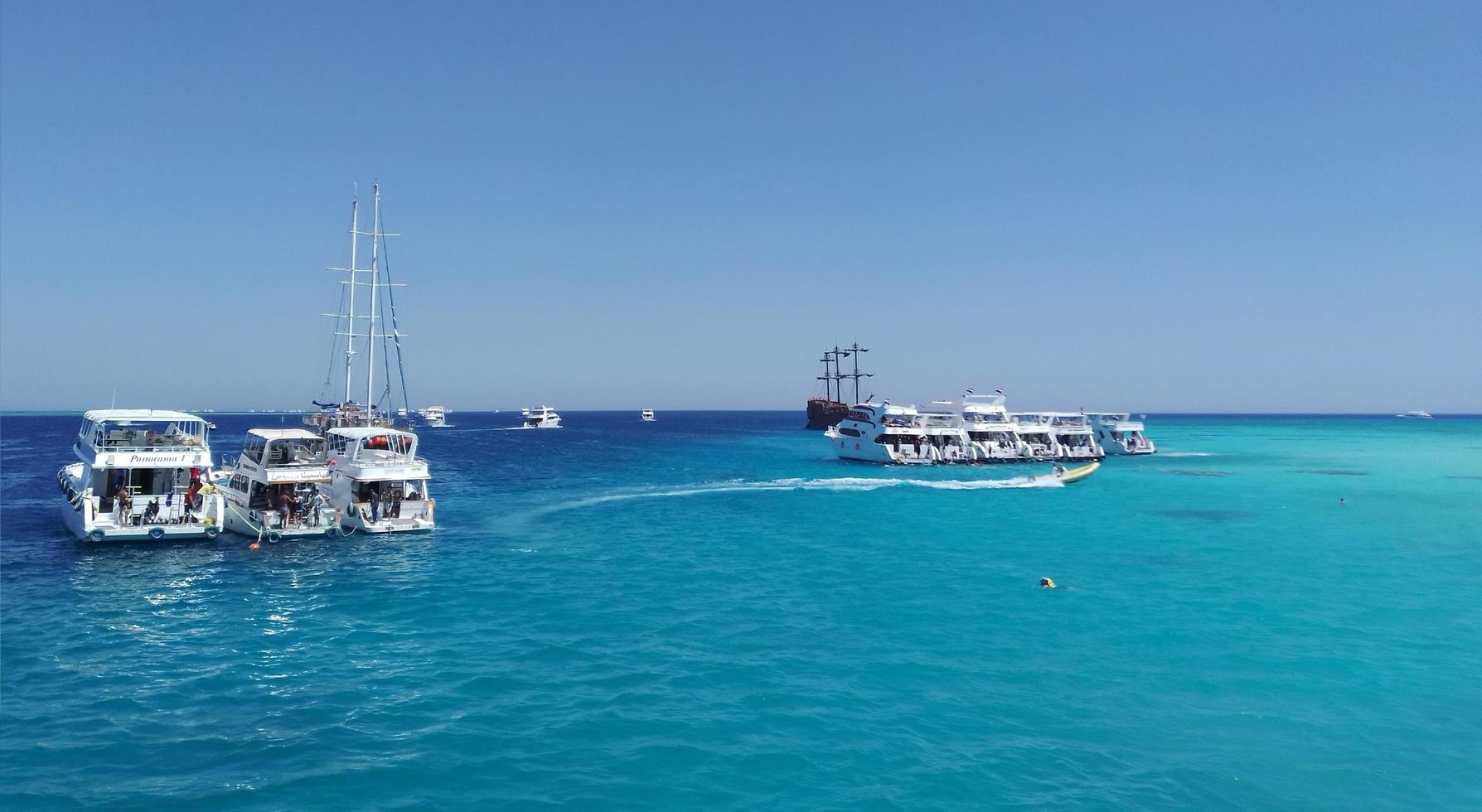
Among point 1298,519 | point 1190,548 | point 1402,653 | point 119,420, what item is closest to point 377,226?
point 119,420

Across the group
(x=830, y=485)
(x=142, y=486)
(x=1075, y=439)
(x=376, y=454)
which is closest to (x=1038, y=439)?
(x=1075, y=439)

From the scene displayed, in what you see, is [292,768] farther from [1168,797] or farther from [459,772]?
[1168,797]

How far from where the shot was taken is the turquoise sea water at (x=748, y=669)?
552 inches

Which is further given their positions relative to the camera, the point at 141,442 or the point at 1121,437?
the point at 1121,437

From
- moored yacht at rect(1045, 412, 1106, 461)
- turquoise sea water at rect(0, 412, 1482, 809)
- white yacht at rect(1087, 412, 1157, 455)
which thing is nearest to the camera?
turquoise sea water at rect(0, 412, 1482, 809)

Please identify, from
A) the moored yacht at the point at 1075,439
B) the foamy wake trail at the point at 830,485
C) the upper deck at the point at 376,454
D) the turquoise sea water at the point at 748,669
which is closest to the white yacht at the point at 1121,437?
the moored yacht at the point at 1075,439

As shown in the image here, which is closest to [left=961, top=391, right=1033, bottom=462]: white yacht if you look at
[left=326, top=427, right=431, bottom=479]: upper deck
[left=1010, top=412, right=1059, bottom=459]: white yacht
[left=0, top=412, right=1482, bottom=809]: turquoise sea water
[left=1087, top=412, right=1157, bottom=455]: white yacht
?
[left=1010, top=412, right=1059, bottom=459]: white yacht

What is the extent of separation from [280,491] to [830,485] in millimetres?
39296

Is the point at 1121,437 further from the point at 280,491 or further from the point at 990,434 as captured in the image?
the point at 280,491

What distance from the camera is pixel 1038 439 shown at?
308 ft

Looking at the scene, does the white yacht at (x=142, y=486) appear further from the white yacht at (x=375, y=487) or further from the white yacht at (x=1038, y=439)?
the white yacht at (x=1038, y=439)

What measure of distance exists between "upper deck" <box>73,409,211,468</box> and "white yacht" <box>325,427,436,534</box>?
5879 millimetres

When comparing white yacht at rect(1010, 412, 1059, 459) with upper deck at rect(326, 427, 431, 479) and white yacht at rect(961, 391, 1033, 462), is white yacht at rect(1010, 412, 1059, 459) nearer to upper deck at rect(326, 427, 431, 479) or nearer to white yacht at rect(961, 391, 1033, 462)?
white yacht at rect(961, 391, 1033, 462)

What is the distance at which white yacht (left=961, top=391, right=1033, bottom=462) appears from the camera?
88.5 metres
